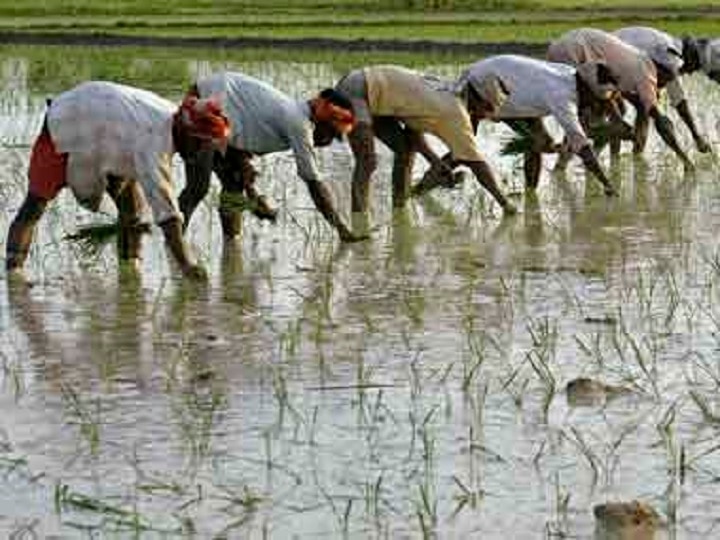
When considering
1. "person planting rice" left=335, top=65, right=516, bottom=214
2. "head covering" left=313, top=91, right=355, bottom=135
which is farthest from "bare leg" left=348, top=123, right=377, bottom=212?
"head covering" left=313, top=91, right=355, bottom=135

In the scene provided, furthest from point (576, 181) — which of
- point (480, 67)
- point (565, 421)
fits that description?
point (565, 421)

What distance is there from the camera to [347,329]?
676 cm

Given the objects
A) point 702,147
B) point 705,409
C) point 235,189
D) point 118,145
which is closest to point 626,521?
point 705,409

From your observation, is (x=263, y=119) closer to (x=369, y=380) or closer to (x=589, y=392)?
(x=369, y=380)

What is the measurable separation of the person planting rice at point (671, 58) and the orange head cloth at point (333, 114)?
4.44 metres

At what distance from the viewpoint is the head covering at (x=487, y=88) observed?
9750 mm

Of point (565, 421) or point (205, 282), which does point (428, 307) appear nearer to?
point (205, 282)

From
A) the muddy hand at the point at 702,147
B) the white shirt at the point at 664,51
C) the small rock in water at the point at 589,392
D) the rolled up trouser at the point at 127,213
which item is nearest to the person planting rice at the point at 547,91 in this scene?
the white shirt at the point at 664,51

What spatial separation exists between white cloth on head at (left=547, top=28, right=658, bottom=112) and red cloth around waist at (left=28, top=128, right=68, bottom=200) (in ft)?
14.9

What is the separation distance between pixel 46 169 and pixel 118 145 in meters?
0.45

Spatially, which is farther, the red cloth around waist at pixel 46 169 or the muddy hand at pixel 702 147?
the muddy hand at pixel 702 147

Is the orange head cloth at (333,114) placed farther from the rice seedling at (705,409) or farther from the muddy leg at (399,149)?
the rice seedling at (705,409)

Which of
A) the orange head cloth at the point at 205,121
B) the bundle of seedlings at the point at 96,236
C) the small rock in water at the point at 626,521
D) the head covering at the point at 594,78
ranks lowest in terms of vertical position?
the small rock in water at the point at 626,521

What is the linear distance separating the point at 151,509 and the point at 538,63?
251 inches
